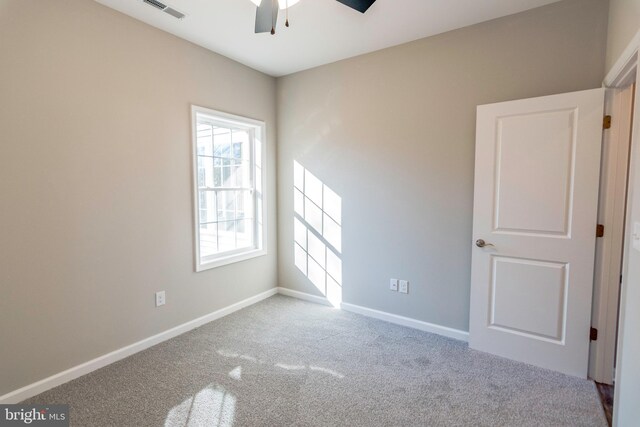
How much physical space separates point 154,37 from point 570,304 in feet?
12.7

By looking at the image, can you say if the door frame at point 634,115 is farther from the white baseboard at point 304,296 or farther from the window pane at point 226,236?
the window pane at point 226,236

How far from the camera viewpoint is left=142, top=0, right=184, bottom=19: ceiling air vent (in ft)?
7.70

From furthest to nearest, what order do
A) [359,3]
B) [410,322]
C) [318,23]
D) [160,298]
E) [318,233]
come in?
[318,233]
[410,322]
[160,298]
[318,23]
[359,3]

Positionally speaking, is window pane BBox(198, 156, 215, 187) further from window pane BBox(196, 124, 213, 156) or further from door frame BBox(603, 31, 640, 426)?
door frame BBox(603, 31, 640, 426)

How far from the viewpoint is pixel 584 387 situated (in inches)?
87.3

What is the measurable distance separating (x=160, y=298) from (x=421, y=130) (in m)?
2.81

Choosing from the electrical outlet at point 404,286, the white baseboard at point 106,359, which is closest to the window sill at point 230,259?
the white baseboard at point 106,359

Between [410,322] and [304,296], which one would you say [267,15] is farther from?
[304,296]

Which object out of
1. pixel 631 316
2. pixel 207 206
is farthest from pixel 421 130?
pixel 207 206

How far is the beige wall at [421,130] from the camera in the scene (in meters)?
2.44

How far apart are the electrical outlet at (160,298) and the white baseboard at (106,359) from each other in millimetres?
269

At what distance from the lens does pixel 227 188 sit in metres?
3.58

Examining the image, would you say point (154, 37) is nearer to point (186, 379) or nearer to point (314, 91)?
point (314, 91)

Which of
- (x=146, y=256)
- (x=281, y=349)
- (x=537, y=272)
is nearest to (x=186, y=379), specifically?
(x=281, y=349)
